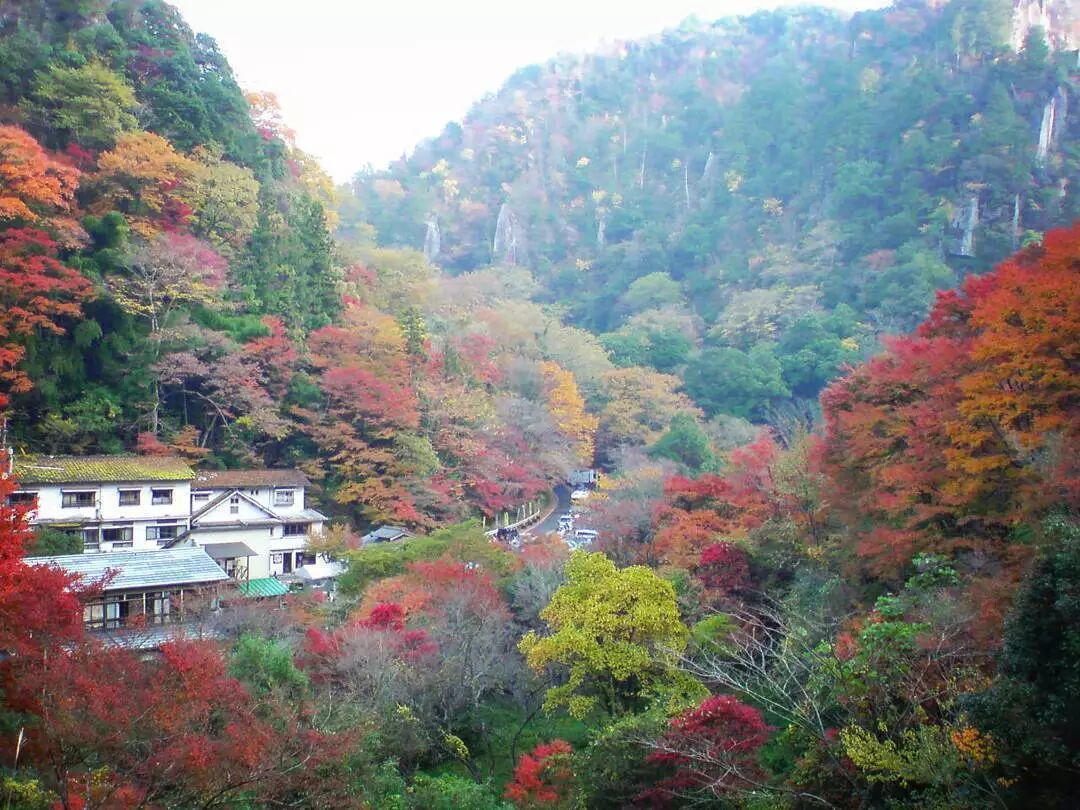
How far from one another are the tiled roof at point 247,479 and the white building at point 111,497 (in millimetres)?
1085

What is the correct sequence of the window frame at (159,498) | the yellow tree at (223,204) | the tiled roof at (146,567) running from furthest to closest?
the yellow tree at (223,204) → the window frame at (159,498) → the tiled roof at (146,567)

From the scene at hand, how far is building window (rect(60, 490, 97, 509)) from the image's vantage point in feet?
68.6

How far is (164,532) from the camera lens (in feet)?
73.9

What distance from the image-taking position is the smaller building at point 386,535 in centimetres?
2508

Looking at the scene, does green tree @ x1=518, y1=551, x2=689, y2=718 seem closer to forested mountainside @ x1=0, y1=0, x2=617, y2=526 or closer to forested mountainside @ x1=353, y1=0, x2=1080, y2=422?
forested mountainside @ x1=0, y1=0, x2=617, y2=526

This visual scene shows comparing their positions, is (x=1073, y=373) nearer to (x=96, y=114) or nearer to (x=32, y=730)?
(x=32, y=730)

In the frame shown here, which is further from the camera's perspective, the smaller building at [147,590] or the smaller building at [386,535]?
the smaller building at [386,535]

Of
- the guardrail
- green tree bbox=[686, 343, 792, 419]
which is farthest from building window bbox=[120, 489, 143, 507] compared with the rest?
green tree bbox=[686, 343, 792, 419]

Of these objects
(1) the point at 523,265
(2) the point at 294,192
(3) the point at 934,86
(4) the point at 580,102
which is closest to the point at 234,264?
(2) the point at 294,192

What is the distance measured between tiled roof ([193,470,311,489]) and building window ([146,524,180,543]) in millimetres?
1627

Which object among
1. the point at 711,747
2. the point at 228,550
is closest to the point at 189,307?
the point at 228,550

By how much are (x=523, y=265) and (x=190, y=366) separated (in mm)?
52855

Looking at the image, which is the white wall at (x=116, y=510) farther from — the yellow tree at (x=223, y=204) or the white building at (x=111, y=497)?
the yellow tree at (x=223, y=204)

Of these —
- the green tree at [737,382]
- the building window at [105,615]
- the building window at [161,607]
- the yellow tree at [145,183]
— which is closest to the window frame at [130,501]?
the building window at [161,607]
